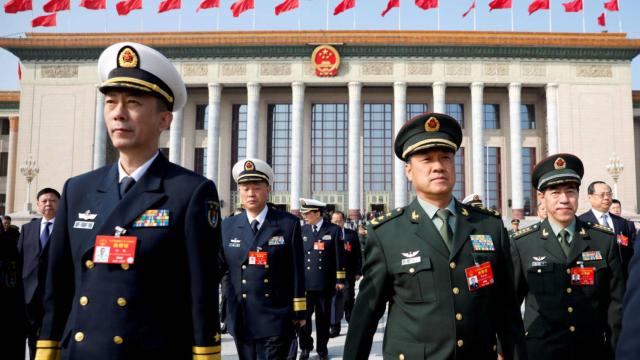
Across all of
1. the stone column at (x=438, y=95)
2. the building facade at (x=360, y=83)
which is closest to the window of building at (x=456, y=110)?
the building facade at (x=360, y=83)

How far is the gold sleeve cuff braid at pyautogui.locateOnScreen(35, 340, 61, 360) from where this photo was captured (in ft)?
7.20

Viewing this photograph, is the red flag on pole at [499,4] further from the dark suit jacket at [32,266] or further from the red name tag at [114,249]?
the red name tag at [114,249]

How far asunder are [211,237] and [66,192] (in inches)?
31.8

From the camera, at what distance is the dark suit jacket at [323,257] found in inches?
340

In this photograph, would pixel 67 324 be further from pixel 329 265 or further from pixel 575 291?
pixel 329 265

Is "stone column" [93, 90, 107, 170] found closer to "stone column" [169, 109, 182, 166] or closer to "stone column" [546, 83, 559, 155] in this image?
"stone column" [169, 109, 182, 166]

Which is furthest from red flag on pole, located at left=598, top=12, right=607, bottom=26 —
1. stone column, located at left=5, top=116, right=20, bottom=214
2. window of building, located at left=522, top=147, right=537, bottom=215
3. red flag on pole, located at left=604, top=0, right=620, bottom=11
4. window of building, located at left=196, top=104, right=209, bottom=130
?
stone column, located at left=5, top=116, right=20, bottom=214

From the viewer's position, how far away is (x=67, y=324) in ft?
7.36

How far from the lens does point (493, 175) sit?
37.1m

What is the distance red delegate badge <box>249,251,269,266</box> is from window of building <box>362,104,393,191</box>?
32852 mm

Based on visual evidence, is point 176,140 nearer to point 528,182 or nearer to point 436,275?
point 528,182

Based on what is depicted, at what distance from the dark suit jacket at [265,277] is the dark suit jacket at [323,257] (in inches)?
132

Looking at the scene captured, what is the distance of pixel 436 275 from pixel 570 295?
5.91ft

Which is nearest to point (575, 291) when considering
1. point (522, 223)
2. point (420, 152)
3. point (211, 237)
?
point (420, 152)
